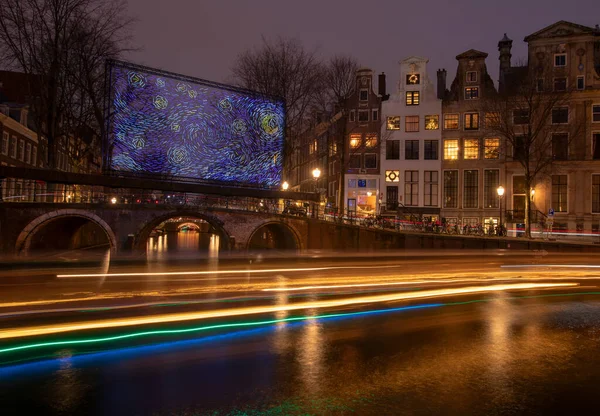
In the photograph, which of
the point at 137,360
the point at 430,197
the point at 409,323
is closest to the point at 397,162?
the point at 430,197

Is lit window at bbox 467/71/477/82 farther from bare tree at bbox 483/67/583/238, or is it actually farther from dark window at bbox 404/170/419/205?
dark window at bbox 404/170/419/205

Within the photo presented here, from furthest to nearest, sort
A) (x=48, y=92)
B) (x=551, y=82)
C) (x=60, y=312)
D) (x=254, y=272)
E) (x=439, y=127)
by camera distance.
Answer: (x=439, y=127) → (x=551, y=82) → (x=48, y=92) → (x=254, y=272) → (x=60, y=312)

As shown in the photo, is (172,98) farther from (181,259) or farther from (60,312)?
(60,312)

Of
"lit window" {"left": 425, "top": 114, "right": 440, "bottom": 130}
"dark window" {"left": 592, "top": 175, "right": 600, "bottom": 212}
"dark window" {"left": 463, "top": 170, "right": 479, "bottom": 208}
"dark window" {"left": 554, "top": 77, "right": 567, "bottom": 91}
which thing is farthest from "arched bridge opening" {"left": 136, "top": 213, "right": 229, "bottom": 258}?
"dark window" {"left": 592, "top": 175, "right": 600, "bottom": 212}

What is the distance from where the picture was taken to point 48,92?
1337 inches

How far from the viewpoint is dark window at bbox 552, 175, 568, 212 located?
49906 millimetres

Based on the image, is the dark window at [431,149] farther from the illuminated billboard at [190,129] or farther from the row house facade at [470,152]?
the illuminated billboard at [190,129]

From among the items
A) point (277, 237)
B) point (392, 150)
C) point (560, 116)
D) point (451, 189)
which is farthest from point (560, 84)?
point (277, 237)

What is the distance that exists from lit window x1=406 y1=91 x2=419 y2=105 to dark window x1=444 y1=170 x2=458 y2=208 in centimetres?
757

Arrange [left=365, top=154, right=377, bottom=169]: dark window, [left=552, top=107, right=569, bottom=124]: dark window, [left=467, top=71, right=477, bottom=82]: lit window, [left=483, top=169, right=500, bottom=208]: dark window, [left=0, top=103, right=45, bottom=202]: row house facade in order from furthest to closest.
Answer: [left=365, top=154, right=377, bottom=169]: dark window → [left=467, top=71, right=477, bottom=82]: lit window → [left=483, top=169, right=500, bottom=208]: dark window → [left=552, top=107, right=569, bottom=124]: dark window → [left=0, top=103, right=45, bottom=202]: row house facade

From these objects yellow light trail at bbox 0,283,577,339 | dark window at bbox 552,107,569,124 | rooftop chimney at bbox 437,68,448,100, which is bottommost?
yellow light trail at bbox 0,283,577,339

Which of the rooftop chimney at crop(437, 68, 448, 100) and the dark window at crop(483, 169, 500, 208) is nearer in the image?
the dark window at crop(483, 169, 500, 208)

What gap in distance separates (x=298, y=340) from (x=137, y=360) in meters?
2.69

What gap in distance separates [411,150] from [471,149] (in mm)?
5679
